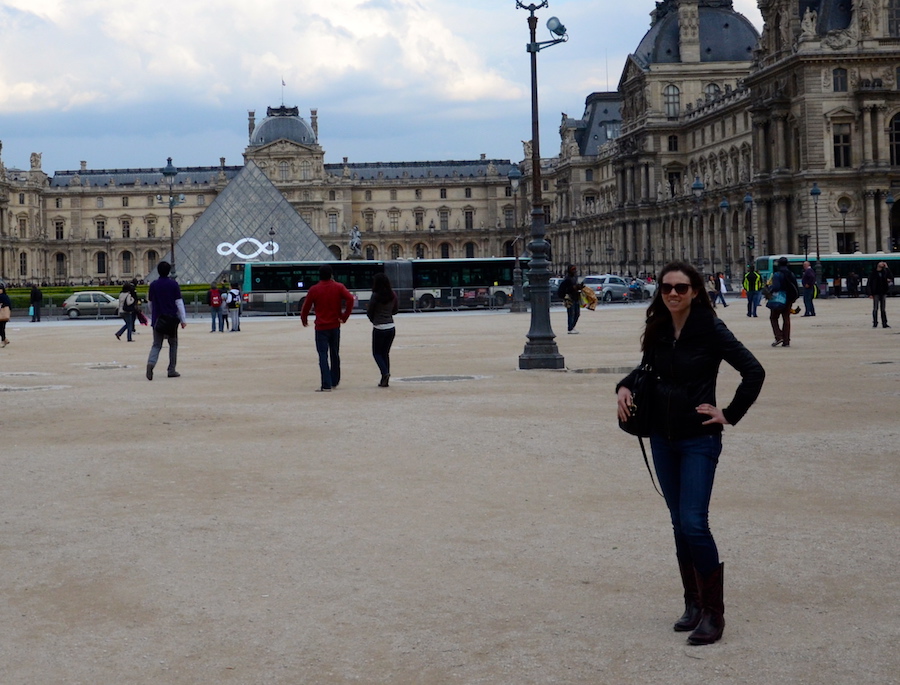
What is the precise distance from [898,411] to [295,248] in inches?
2370

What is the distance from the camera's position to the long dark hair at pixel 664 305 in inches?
204

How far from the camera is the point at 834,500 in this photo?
802 centimetres

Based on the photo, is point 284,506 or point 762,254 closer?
point 284,506

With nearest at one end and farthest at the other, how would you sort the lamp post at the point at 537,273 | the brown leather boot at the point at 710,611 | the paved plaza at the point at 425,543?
the paved plaza at the point at 425,543 → the brown leather boot at the point at 710,611 → the lamp post at the point at 537,273

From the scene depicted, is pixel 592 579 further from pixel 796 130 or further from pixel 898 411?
pixel 796 130

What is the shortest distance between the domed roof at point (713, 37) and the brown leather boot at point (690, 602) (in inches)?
3494

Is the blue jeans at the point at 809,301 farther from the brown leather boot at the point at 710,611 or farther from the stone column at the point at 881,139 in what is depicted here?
the brown leather boot at the point at 710,611

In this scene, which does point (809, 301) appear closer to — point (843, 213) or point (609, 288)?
point (609, 288)

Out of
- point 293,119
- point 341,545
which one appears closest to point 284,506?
point 341,545

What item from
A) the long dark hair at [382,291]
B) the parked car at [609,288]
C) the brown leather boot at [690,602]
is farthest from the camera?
the parked car at [609,288]

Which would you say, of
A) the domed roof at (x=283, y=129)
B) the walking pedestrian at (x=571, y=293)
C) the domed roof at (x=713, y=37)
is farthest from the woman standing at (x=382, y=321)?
the domed roof at (x=283, y=129)

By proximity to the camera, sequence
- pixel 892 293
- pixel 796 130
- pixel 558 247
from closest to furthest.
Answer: pixel 892 293 < pixel 796 130 < pixel 558 247

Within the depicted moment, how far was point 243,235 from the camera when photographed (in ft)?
237

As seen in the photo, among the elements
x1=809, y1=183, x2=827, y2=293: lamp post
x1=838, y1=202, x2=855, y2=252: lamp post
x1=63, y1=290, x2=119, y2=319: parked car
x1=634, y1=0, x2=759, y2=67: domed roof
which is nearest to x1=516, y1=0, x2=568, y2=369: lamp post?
x1=63, y1=290, x2=119, y2=319: parked car
